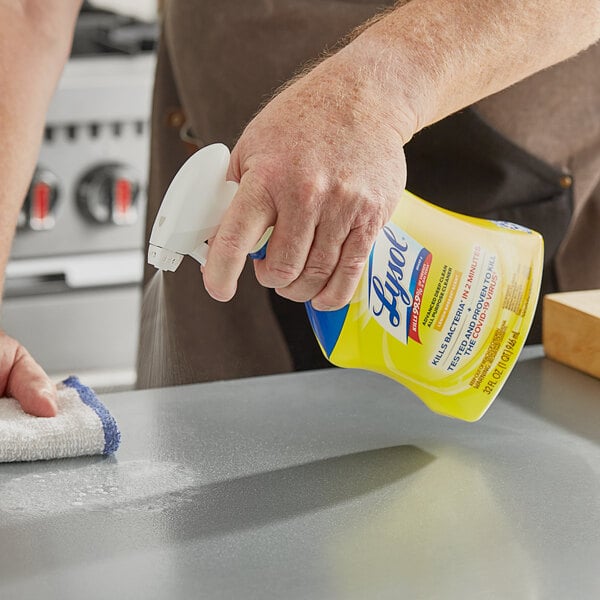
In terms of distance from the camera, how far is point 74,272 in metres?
1.68

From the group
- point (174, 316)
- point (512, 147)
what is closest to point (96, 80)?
Result: point (174, 316)

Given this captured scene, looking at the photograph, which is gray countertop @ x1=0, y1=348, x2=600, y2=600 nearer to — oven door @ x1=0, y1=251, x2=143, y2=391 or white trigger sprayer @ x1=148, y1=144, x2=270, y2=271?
white trigger sprayer @ x1=148, y1=144, x2=270, y2=271

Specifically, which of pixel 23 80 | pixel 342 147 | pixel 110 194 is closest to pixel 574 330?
pixel 342 147

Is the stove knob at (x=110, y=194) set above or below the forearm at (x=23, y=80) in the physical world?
below

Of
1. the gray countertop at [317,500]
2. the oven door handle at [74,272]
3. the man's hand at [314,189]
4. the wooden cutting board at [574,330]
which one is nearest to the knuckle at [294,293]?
the man's hand at [314,189]

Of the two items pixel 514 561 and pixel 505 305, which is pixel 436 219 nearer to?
pixel 505 305

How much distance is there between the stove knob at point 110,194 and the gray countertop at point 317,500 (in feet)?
2.69

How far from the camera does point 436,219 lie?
30.8 inches

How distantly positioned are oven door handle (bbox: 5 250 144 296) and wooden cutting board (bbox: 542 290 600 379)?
0.82 meters

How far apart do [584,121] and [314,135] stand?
53 centimetres

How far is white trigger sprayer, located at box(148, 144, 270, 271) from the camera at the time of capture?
681mm

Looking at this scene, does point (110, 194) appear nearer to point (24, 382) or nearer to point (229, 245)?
point (24, 382)

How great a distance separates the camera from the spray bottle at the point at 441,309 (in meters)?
0.75

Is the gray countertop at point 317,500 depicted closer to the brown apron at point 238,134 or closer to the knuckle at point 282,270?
the knuckle at point 282,270
